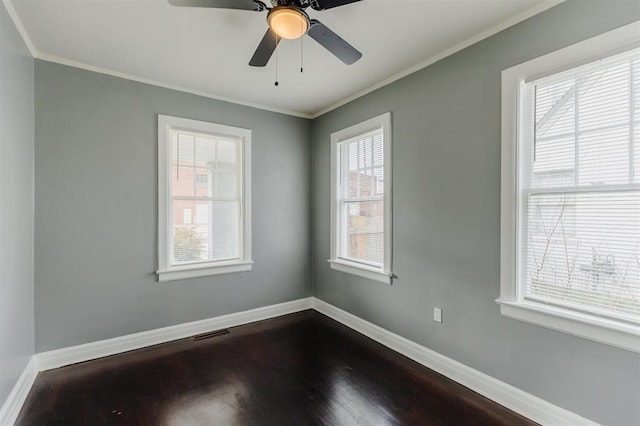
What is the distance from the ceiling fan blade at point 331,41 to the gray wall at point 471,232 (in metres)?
0.99

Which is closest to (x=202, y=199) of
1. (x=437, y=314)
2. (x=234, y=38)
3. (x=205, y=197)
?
(x=205, y=197)

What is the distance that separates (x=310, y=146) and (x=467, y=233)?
2.48 metres

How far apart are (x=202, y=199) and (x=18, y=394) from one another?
6.82ft

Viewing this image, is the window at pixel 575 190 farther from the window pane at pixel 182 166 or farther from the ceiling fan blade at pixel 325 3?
the window pane at pixel 182 166

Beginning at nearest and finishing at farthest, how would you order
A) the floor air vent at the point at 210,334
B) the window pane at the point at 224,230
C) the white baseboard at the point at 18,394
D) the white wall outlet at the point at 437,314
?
the white baseboard at the point at 18,394
the white wall outlet at the point at 437,314
the floor air vent at the point at 210,334
the window pane at the point at 224,230

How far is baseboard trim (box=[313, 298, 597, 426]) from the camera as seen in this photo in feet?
6.13

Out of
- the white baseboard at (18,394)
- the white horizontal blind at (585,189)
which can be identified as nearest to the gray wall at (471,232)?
the white horizontal blind at (585,189)

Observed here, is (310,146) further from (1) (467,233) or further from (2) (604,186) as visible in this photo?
(2) (604,186)

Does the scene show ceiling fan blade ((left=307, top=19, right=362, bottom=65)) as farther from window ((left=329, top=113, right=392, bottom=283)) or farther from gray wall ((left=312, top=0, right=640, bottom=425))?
window ((left=329, top=113, right=392, bottom=283))

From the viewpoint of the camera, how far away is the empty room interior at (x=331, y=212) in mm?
1788

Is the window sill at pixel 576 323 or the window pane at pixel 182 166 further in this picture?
the window pane at pixel 182 166

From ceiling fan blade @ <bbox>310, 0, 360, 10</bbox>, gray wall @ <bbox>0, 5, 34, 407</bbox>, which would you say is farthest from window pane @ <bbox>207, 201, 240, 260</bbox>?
ceiling fan blade @ <bbox>310, 0, 360, 10</bbox>

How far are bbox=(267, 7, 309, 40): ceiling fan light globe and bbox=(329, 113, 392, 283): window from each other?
5.22 ft

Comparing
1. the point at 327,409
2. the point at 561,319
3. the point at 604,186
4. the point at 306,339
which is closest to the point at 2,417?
the point at 327,409
